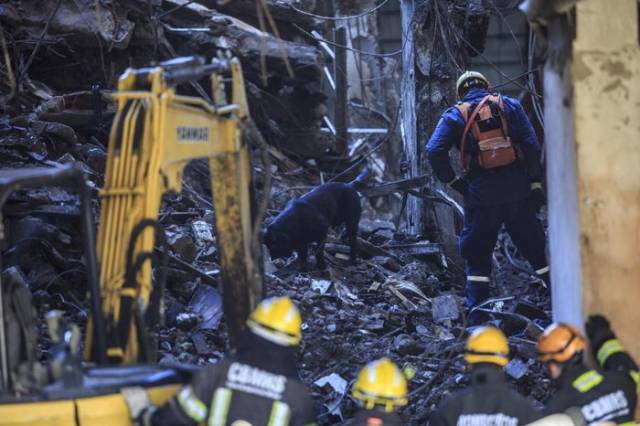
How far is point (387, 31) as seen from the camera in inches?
823

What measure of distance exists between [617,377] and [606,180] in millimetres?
1144

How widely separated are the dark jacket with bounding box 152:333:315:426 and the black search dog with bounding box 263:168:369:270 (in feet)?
20.6

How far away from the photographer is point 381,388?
4.76 metres

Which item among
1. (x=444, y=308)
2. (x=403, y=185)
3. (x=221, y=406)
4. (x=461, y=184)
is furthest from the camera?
(x=403, y=185)

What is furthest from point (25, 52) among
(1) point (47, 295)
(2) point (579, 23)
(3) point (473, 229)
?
(2) point (579, 23)

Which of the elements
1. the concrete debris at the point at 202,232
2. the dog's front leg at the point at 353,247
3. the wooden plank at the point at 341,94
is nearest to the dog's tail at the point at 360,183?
the dog's front leg at the point at 353,247

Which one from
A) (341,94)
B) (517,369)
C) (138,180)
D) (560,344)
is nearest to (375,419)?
(560,344)

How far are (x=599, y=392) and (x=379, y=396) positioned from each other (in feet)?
3.76

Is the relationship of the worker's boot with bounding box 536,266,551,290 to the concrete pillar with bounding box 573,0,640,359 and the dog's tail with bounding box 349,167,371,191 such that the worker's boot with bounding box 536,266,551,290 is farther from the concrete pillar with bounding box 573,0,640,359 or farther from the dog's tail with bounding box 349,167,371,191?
the dog's tail with bounding box 349,167,371,191

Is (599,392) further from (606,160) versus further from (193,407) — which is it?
(193,407)

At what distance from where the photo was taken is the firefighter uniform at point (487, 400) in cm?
473

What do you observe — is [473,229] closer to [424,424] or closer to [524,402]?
[424,424]

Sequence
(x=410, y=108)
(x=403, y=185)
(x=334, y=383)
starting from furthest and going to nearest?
(x=410, y=108) < (x=403, y=185) < (x=334, y=383)

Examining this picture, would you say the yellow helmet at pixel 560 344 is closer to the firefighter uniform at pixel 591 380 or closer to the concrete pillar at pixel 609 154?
the firefighter uniform at pixel 591 380
